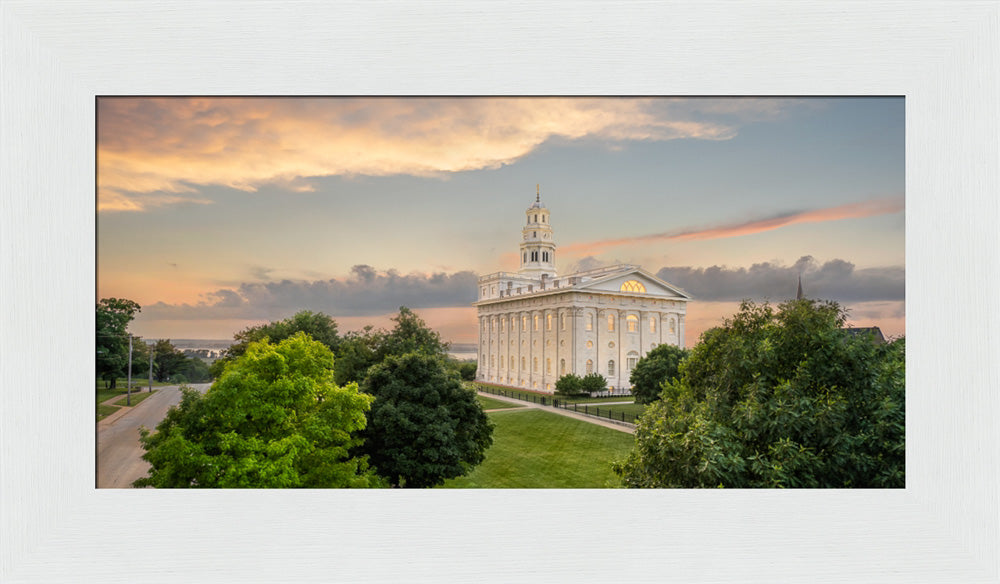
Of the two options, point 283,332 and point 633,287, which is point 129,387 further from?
point 633,287

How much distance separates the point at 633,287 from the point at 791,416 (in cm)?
1457

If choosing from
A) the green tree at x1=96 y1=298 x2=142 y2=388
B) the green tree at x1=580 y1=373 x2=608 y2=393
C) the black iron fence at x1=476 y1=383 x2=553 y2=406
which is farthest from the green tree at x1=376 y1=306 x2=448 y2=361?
the green tree at x1=580 y1=373 x2=608 y2=393

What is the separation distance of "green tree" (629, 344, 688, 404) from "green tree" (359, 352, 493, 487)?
935 cm

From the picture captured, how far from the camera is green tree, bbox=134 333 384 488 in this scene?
680cm

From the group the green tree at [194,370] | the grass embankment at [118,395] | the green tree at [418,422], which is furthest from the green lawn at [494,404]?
the grass embankment at [118,395]

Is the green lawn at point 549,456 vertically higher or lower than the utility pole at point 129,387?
lower

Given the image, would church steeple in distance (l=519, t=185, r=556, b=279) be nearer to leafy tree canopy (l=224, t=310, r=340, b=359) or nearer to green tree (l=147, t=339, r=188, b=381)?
leafy tree canopy (l=224, t=310, r=340, b=359)

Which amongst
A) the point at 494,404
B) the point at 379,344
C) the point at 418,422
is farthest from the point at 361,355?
the point at 494,404

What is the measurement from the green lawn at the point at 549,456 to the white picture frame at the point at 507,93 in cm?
473

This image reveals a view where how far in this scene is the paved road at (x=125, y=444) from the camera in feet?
23.7

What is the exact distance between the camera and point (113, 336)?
7586 mm

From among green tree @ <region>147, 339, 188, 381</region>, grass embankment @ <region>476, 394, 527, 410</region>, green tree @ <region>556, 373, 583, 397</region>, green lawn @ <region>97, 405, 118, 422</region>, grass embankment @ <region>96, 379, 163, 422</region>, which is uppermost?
green tree @ <region>147, 339, 188, 381</region>

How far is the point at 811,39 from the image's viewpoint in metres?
6.07

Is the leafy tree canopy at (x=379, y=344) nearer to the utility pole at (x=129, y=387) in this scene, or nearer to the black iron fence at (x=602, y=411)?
the utility pole at (x=129, y=387)
